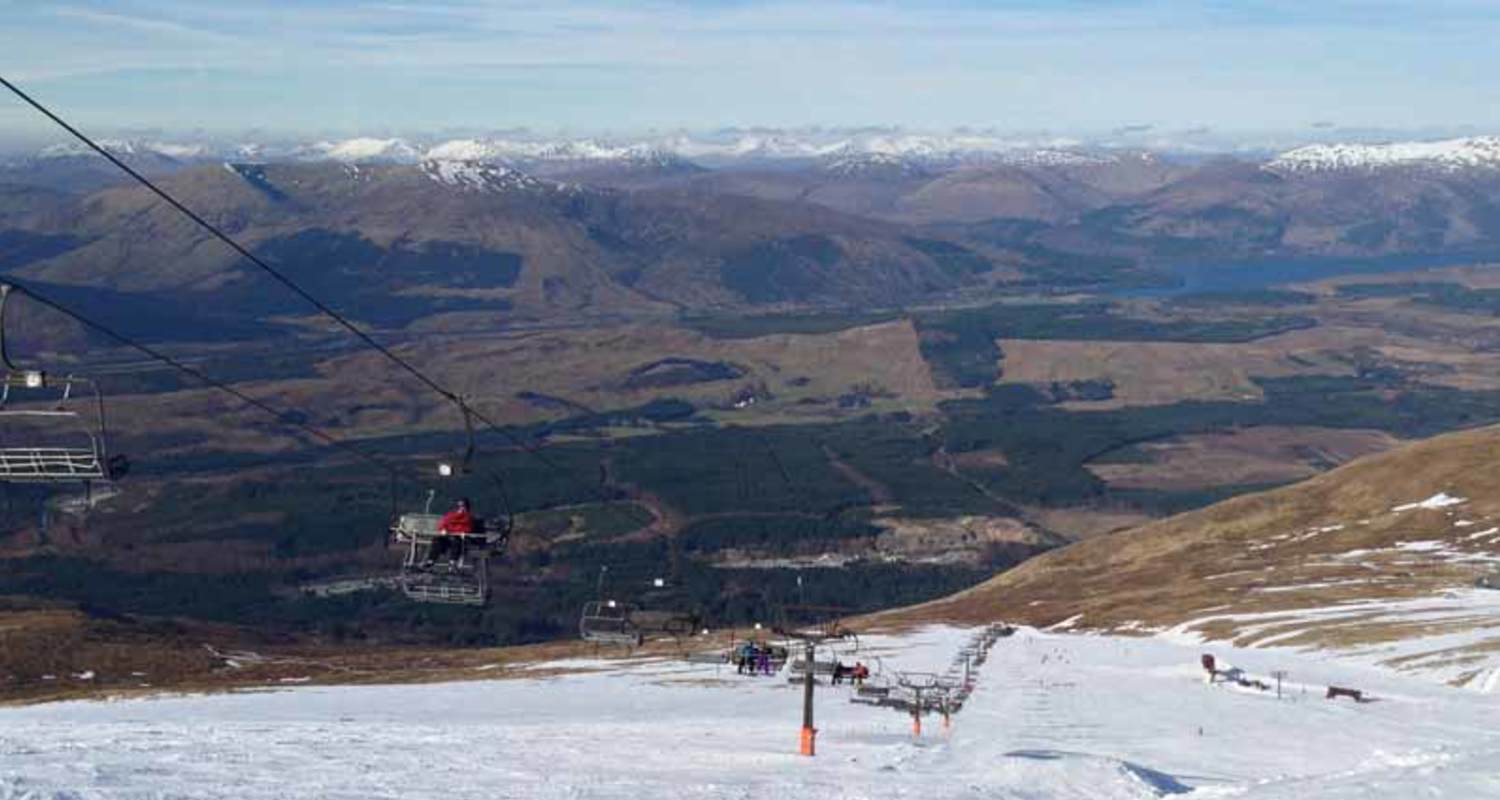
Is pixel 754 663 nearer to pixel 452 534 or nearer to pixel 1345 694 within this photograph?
pixel 1345 694

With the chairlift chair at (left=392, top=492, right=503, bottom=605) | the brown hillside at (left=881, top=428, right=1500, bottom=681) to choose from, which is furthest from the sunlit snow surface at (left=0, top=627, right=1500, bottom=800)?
the brown hillside at (left=881, top=428, right=1500, bottom=681)

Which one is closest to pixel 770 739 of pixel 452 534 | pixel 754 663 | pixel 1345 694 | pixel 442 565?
pixel 442 565

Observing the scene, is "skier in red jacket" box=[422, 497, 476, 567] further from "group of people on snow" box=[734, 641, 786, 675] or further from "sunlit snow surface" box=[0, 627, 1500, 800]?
"group of people on snow" box=[734, 641, 786, 675]

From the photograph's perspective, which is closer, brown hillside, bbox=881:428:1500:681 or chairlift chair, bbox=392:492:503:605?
chairlift chair, bbox=392:492:503:605

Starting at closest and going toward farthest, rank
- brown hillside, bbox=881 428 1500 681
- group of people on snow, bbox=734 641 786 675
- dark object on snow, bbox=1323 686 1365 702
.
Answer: dark object on snow, bbox=1323 686 1365 702
group of people on snow, bbox=734 641 786 675
brown hillside, bbox=881 428 1500 681

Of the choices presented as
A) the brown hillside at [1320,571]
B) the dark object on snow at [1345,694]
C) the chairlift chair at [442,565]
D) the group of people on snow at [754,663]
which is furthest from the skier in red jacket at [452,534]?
the brown hillside at [1320,571]

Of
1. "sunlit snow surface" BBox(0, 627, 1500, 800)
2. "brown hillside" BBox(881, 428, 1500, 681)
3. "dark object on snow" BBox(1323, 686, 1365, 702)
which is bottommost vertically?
"sunlit snow surface" BBox(0, 627, 1500, 800)

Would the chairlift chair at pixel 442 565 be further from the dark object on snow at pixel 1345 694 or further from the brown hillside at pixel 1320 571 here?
the brown hillside at pixel 1320 571
